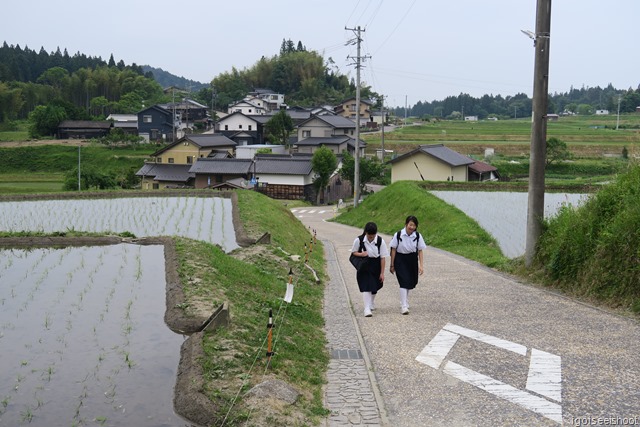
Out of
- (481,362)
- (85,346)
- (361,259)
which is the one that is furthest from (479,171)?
(85,346)

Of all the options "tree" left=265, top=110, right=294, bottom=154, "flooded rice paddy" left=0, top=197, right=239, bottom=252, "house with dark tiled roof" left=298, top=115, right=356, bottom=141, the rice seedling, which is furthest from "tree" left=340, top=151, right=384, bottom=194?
the rice seedling

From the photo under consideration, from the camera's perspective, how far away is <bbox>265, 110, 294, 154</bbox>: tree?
6788 centimetres

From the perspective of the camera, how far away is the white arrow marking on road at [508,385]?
5.75m

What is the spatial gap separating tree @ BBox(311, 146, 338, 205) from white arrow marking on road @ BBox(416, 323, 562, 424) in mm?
38299

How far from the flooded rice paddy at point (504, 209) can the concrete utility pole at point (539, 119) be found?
13.4 feet

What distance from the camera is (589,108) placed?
416 feet

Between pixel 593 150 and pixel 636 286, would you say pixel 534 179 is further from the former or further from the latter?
pixel 593 150

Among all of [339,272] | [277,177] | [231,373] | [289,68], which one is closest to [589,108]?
[289,68]

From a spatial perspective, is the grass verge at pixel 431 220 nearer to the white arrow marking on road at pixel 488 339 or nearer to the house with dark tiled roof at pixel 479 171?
the white arrow marking on road at pixel 488 339

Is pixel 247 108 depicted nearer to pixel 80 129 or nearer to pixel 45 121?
pixel 80 129

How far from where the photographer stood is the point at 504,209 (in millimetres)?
24688

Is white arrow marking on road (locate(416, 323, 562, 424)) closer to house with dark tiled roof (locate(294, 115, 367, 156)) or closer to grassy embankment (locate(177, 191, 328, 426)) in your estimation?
grassy embankment (locate(177, 191, 328, 426))

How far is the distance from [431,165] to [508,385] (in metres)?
35.0

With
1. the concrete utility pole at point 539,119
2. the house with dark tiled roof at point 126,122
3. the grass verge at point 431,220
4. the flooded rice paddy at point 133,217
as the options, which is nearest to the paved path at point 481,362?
the concrete utility pole at point 539,119
